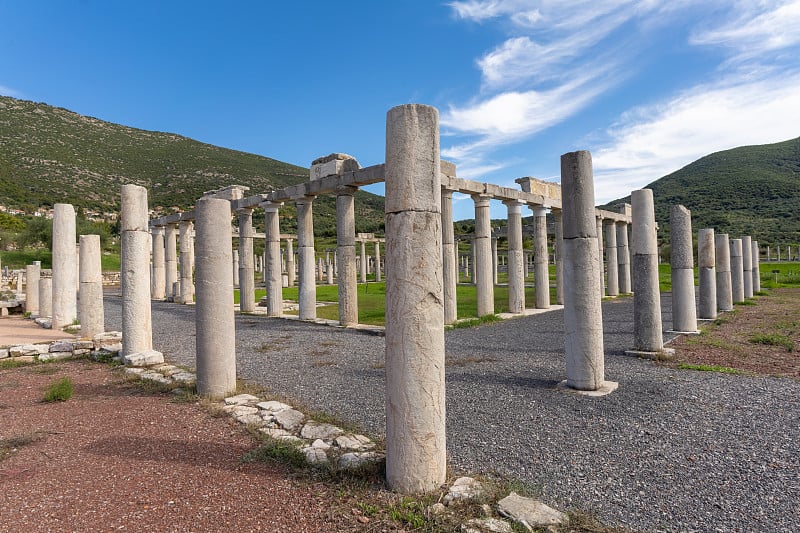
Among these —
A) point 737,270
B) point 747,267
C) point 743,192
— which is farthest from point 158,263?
point 743,192

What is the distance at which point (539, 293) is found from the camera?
19422 millimetres

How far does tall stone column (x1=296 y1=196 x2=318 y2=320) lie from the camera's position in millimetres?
16688

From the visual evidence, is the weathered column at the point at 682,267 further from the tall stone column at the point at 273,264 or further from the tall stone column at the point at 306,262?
the tall stone column at the point at 273,264

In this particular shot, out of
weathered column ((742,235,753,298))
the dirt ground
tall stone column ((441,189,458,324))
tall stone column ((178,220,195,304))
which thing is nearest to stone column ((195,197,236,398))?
the dirt ground

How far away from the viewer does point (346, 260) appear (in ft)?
48.7

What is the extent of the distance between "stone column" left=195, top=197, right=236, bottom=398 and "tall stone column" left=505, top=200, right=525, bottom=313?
1229 cm

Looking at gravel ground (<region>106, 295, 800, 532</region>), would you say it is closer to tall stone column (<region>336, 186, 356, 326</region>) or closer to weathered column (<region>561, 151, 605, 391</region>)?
weathered column (<region>561, 151, 605, 391</region>)

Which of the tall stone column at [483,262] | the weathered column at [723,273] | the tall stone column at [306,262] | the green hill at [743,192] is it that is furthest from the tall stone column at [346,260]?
the green hill at [743,192]

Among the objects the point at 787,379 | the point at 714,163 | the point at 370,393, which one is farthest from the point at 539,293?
the point at 714,163

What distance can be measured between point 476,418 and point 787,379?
5.46 m

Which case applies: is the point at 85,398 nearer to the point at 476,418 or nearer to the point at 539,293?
the point at 476,418

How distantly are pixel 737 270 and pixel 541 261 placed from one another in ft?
27.4

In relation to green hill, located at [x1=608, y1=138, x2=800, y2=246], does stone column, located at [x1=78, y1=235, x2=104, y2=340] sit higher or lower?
lower

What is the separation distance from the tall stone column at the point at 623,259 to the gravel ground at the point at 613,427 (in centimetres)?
1744
